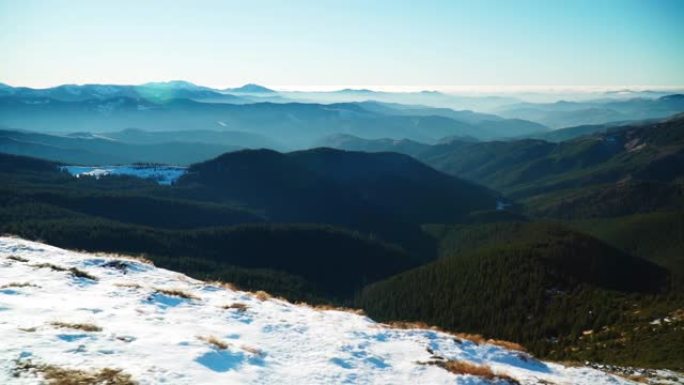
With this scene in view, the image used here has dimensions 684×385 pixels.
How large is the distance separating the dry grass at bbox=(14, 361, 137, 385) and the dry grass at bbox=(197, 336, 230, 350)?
5.65 metres

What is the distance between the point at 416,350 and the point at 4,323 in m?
22.1

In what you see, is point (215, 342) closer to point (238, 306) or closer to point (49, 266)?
point (238, 306)

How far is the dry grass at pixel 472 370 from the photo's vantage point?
26.5m

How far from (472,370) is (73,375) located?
19.3m

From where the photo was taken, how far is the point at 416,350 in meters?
30.8

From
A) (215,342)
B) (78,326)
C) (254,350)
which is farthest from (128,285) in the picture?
(254,350)

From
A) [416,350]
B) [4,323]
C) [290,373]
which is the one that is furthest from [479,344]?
[4,323]

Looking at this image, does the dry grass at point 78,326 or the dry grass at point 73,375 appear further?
the dry grass at point 78,326

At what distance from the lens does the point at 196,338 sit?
85.3 feet

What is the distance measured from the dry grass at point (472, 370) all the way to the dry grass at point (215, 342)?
36.6ft

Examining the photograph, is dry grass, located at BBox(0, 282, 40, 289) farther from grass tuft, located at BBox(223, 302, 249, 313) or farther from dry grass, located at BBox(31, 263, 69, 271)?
grass tuft, located at BBox(223, 302, 249, 313)

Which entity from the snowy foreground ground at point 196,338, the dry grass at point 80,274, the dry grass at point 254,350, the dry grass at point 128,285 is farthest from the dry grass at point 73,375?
the dry grass at point 80,274

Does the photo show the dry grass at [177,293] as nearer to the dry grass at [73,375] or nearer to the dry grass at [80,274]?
the dry grass at [80,274]

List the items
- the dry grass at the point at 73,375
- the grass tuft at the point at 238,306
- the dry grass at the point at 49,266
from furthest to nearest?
the dry grass at the point at 49,266, the grass tuft at the point at 238,306, the dry grass at the point at 73,375
